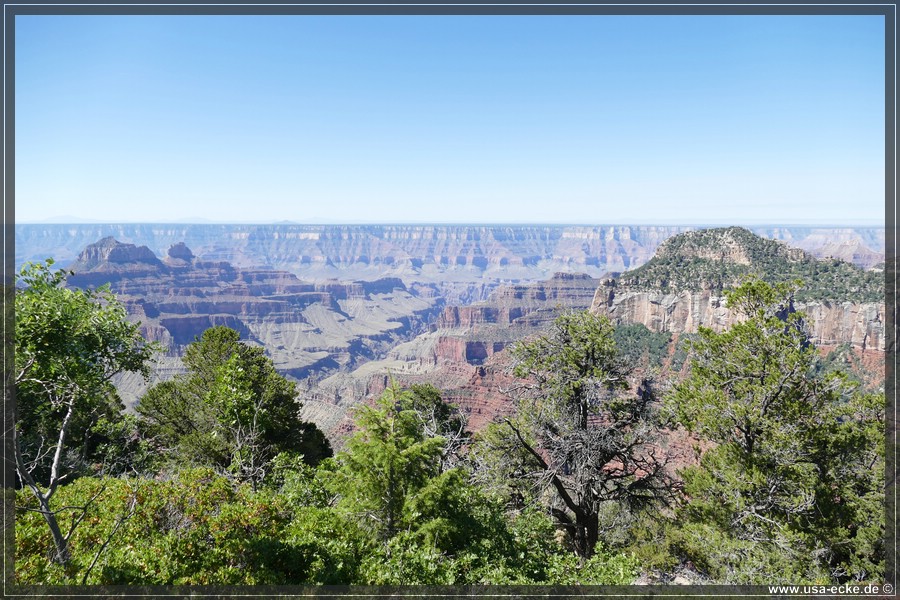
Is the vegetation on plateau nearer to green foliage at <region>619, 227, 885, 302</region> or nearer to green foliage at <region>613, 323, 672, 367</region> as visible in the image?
green foliage at <region>619, 227, 885, 302</region>

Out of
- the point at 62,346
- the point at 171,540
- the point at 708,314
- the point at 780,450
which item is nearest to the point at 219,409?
the point at 171,540

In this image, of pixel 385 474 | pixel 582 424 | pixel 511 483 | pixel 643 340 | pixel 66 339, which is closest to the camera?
pixel 66 339

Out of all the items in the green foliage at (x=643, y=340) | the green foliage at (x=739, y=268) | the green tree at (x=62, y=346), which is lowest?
the green foliage at (x=643, y=340)

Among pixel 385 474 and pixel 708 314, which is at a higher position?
pixel 385 474

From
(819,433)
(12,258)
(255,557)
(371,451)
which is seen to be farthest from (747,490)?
(12,258)

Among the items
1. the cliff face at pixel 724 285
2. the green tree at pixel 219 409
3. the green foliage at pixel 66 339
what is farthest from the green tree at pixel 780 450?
the cliff face at pixel 724 285

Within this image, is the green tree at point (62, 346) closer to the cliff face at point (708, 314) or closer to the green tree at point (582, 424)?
the green tree at point (582, 424)

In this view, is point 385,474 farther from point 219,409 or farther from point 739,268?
point 739,268
